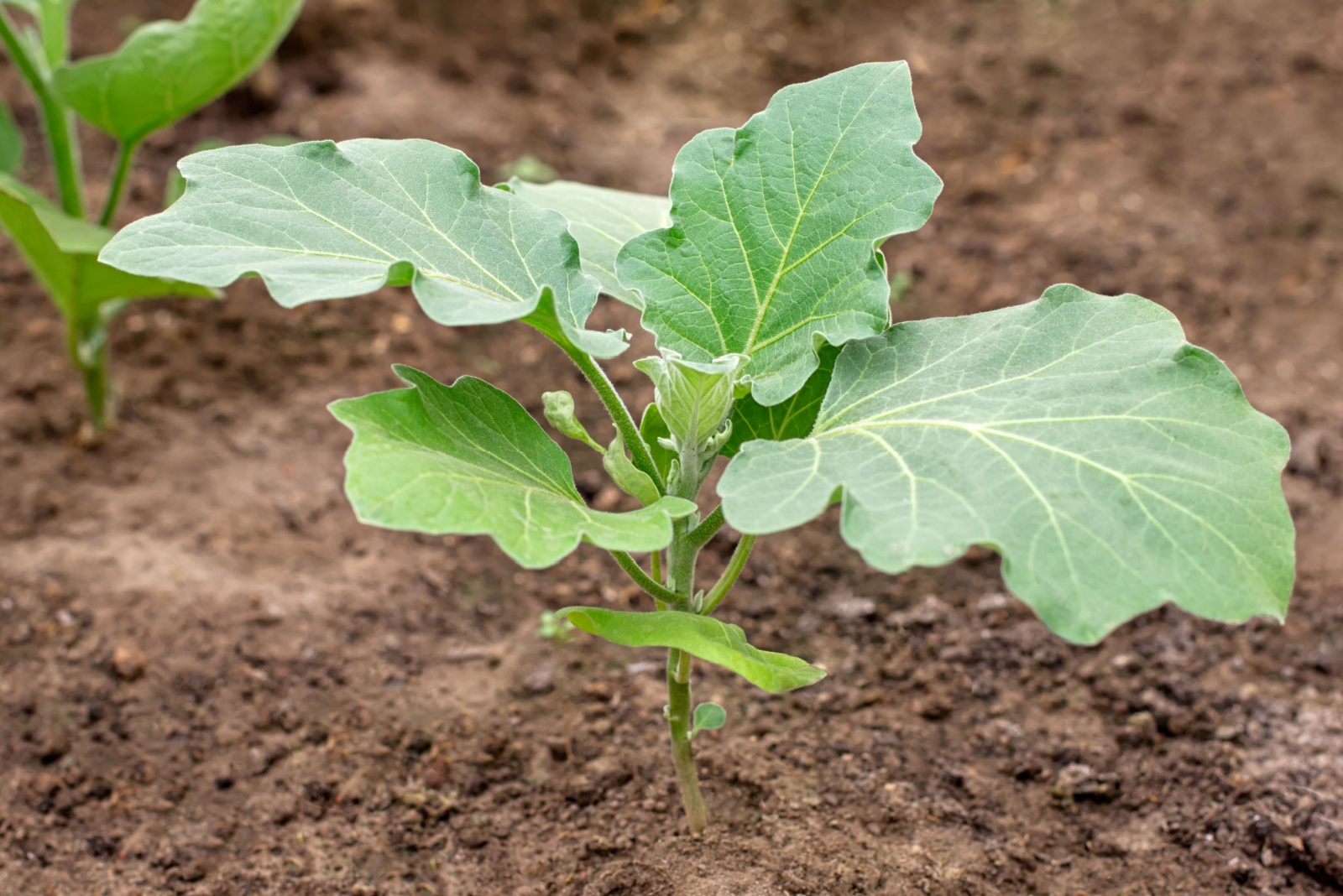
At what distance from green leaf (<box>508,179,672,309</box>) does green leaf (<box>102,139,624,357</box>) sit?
11 centimetres

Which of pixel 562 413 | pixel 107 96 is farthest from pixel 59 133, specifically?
pixel 562 413

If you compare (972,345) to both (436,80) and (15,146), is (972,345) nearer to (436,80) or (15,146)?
(15,146)

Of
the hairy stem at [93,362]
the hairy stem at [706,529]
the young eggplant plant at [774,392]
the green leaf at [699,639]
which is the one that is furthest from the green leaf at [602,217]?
the hairy stem at [93,362]

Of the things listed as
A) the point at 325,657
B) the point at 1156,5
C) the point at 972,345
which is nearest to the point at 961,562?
the point at 972,345

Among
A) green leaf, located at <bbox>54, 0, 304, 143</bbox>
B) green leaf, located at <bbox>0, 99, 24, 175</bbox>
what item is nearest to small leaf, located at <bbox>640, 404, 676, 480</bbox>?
green leaf, located at <bbox>54, 0, 304, 143</bbox>

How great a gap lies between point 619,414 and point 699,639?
364 millimetres

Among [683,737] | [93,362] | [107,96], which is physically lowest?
[93,362]

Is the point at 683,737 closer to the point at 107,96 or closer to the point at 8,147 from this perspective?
the point at 107,96

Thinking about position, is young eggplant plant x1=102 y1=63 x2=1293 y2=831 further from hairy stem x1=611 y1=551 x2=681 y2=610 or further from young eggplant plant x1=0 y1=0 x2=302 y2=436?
young eggplant plant x1=0 y1=0 x2=302 y2=436

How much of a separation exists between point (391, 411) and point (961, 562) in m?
1.71

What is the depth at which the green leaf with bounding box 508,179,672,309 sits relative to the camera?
68.4 inches

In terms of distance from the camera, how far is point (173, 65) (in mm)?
2553

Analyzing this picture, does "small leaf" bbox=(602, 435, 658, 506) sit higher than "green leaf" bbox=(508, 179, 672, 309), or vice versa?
"green leaf" bbox=(508, 179, 672, 309)

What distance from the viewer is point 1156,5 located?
4582 millimetres
